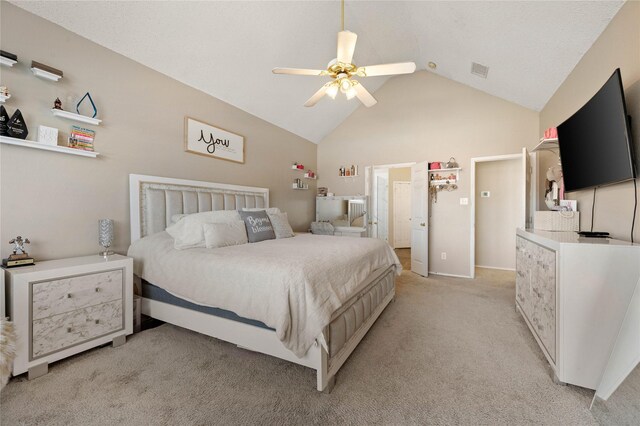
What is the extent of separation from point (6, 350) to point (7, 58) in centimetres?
206

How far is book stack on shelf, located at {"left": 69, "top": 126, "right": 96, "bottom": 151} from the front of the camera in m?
2.27

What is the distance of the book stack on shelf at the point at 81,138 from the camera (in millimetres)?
2266

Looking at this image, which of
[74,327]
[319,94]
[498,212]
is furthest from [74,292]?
[498,212]

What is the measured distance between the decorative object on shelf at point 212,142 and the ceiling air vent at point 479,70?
3.47 metres

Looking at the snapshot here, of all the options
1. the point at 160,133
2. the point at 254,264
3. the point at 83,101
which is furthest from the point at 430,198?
the point at 83,101

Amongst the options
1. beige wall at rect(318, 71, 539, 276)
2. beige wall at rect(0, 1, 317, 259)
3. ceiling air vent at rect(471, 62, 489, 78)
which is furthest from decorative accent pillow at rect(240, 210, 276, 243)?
ceiling air vent at rect(471, 62, 489, 78)

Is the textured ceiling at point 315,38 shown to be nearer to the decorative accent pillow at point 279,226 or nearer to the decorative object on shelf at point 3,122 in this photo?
the decorative object on shelf at point 3,122

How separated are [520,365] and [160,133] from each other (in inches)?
156

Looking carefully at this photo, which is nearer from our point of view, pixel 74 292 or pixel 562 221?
pixel 74 292

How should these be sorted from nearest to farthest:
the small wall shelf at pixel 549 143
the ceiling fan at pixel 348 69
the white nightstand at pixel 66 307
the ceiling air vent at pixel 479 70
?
1. the white nightstand at pixel 66 307
2. the ceiling fan at pixel 348 69
3. the small wall shelf at pixel 549 143
4. the ceiling air vent at pixel 479 70

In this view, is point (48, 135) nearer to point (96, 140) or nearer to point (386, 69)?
point (96, 140)

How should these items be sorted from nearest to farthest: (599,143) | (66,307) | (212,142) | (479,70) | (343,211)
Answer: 1. (66,307)
2. (599,143)
3. (212,142)
4. (479,70)
5. (343,211)

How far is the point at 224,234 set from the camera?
8.45ft

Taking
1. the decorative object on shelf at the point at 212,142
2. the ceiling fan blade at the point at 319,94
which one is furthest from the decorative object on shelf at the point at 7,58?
the ceiling fan blade at the point at 319,94
